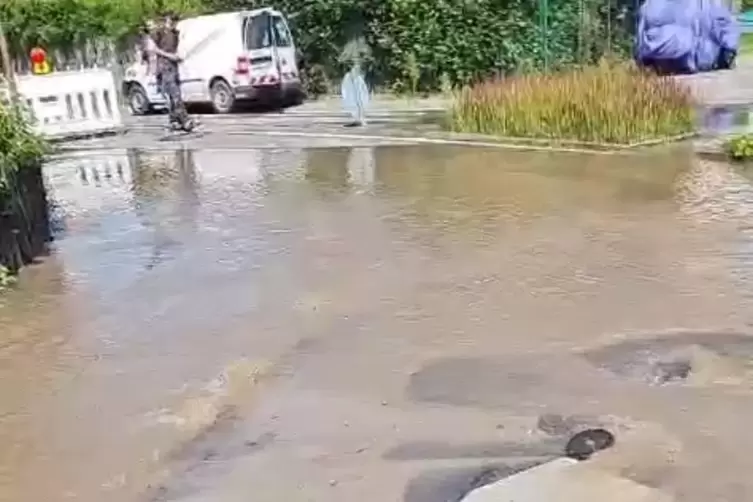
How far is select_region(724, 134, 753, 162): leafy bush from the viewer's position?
1292 centimetres

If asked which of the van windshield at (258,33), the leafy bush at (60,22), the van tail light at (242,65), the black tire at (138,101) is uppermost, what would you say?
the leafy bush at (60,22)

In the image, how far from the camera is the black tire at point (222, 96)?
22.3 meters

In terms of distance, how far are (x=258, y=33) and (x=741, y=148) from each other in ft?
38.0

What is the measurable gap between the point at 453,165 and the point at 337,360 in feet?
24.0

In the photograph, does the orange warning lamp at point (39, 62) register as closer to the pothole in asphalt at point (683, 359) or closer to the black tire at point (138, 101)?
the black tire at point (138, 101)

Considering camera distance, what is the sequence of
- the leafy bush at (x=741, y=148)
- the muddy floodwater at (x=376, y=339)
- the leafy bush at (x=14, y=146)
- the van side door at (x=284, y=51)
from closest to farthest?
the muddy floodwater at (x=376, y=339) < the leafy bush at (x=14, y=146) < the leafy bush at (x=741, y=148) < the van side door at (x=284, y=51)

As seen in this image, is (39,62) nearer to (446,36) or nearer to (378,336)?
(446,36)

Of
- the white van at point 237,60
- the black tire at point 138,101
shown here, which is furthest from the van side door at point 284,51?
the black tire at point 138,101

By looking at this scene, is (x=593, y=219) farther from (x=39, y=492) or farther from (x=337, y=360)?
(x=39, y=492)

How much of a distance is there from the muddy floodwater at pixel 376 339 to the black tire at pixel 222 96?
10163mm

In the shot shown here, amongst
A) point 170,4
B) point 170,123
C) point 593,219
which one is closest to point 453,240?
point 593,219

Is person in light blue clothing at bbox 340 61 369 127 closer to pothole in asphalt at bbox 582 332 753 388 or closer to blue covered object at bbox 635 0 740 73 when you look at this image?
blue covered object at bbox 635 0 740 73

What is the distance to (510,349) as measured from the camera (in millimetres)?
6730

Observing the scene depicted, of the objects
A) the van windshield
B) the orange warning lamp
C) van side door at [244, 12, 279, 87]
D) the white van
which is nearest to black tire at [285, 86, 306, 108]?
the white van
